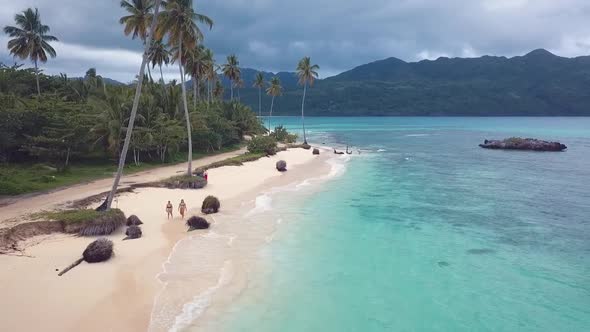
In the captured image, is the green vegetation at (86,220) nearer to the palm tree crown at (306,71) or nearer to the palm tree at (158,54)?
the palm tree at (158,54)

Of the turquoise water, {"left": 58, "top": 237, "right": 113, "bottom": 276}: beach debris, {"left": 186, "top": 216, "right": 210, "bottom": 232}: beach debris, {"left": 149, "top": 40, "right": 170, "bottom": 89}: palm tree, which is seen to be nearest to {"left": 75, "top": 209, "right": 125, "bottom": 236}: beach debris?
{"left": 58, "top": 237, "right": 113, "bottom": 276}: beach debris

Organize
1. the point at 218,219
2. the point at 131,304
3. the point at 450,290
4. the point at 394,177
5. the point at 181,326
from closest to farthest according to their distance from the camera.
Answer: the point at 181,326 < the point at 131,304 < the point at 450,290 < the point at 218,219 < the point at 394,177

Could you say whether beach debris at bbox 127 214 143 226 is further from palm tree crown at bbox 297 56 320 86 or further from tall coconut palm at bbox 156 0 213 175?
palm tree crown at bbox 297 56 320 86

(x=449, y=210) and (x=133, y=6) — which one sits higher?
(x=133, y=6)

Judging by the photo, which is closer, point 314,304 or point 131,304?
point 131,304

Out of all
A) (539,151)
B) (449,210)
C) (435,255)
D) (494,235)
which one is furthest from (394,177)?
(539,151)

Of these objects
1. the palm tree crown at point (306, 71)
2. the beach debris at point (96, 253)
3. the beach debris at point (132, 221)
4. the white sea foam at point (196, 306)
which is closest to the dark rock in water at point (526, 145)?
the palm tree crown at point (306, 71)

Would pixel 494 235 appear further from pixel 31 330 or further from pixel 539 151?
pixel 539 151
